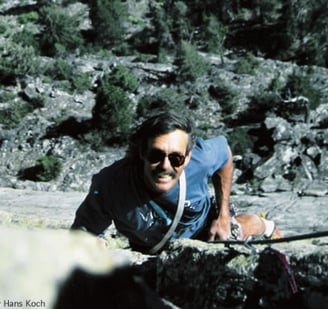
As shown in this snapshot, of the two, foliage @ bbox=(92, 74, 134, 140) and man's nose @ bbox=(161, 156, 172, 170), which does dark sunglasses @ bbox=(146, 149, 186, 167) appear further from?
foliage @ bbox=(92, 74, 134, 140)

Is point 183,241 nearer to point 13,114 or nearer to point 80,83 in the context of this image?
point 13,114

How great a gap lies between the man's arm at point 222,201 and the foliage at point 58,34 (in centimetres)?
4040

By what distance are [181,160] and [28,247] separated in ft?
5.61

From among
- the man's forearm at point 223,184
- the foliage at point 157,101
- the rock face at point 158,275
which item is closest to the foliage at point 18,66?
the foliage at point 157,101

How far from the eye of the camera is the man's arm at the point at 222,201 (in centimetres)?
341

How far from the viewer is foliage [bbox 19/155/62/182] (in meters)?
27.9

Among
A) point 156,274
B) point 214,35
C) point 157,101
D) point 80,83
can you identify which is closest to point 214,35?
point 214,35

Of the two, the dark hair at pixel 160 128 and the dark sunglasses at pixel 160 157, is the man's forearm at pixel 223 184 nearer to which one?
the dark hair at pixel 160 128

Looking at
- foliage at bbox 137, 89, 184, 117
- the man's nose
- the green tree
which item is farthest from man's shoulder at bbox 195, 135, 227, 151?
the green tree

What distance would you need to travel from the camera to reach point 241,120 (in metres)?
33.6

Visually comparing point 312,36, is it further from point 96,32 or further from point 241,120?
point 96,32

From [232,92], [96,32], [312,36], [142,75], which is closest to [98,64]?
[142,75]

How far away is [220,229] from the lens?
3.41 meters

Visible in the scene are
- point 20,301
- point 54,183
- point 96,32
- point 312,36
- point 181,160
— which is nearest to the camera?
point 20,301
